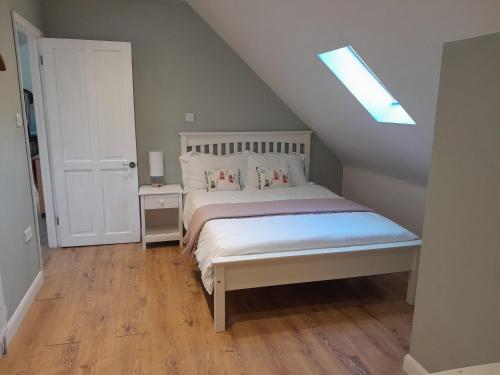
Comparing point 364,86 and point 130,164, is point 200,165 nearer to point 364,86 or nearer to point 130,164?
point 130,164

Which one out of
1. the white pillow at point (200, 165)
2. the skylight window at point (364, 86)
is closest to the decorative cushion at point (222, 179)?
the white pillow at point (200, 165)

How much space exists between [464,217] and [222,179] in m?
2.53

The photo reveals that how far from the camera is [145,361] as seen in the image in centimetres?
221

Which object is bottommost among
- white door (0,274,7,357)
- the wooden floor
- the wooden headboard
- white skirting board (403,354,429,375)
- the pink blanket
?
the wooden floor

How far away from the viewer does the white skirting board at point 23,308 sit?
Result: 2388 mm

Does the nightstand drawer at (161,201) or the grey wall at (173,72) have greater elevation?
the grey wall at (173,72)

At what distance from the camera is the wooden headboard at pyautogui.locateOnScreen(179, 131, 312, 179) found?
4.19m

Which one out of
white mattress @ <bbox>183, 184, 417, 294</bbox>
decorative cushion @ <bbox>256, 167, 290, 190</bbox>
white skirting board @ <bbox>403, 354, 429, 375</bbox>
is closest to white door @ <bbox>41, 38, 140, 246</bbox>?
decorative cushion @ <bbox>256, 167, 290, 190</bbox>

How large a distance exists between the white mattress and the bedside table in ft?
3.50

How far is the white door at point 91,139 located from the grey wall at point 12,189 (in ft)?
2.32

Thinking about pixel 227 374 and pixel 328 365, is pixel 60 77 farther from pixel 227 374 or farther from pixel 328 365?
pixel 328 365

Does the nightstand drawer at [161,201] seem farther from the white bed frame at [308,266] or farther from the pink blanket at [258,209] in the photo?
the white bed frame at [308,266]

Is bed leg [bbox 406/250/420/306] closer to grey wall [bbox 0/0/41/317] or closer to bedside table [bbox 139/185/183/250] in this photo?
bedside table [bbox 139/185/183/250]

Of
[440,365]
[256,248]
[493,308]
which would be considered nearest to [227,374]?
[256,248]
